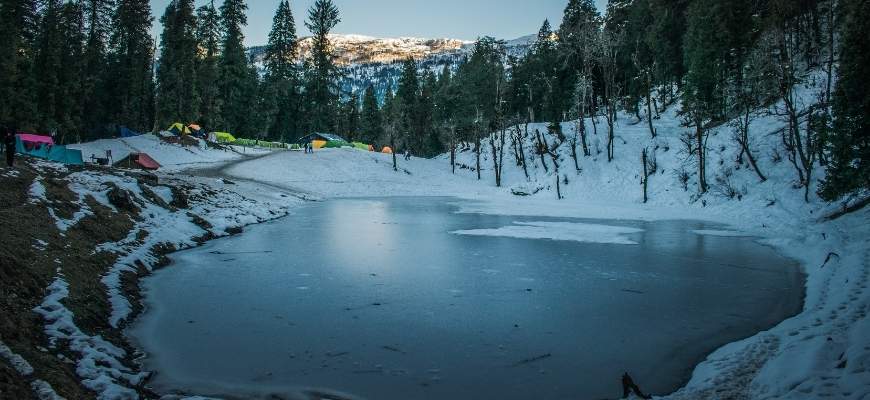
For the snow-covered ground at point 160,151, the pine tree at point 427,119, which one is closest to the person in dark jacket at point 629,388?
the snow-covered ground at point 160,151

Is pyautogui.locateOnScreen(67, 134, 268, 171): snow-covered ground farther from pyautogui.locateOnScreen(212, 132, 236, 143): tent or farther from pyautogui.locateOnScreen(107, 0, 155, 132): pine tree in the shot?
pyautogui.locateOnScreen(107, 0, 155, 132): pine tree

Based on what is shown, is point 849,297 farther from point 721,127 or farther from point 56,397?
point 721,127

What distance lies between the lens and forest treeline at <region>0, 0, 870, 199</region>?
30922 mm

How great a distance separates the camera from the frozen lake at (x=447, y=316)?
629 cm

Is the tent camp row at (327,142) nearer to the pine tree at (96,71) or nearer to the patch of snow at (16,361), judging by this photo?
the pine tree at (96,71)

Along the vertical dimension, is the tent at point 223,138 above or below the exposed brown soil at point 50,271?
above

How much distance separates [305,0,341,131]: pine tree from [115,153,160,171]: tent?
1472 inches

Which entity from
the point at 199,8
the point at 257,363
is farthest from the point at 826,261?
the point at 199,8

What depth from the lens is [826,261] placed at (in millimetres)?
13211

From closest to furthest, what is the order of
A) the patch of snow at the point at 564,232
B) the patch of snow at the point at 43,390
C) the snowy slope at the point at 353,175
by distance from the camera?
the patch of snow at the point at 43,390 < the patch of snow at the point at 564,232 < the snowy slope at the point at 353,175

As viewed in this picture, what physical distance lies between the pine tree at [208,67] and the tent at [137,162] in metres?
21.4

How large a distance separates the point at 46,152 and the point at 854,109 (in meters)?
37.7

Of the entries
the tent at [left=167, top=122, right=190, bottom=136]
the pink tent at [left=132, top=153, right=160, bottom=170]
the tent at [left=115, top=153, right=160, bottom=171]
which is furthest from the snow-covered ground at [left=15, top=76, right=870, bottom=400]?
the tent at [left=167, top=122, right=190, bottom=136]

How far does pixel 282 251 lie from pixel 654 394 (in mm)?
12721
